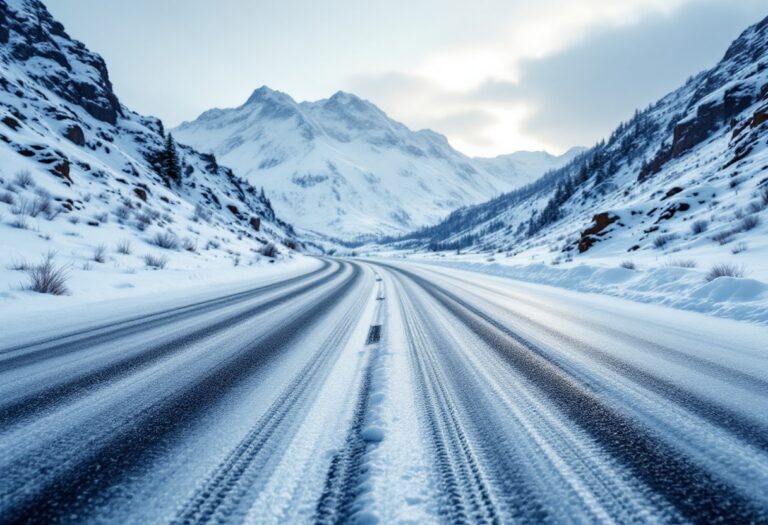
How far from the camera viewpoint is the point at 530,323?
175 inches

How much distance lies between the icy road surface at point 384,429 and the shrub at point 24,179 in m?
12.4

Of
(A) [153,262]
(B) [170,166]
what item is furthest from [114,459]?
(B) [170,166]

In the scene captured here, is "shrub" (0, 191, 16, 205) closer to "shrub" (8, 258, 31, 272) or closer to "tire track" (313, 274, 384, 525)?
"shrub" (8, 258, 31, 272)

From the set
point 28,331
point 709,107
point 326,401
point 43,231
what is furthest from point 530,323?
→ point 709,107

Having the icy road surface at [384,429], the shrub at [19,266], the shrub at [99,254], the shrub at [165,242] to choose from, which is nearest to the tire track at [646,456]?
the icy road surface at [384,429]

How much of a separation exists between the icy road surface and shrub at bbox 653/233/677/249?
433 inches

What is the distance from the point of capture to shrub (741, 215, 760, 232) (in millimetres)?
9688

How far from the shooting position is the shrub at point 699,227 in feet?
38.3

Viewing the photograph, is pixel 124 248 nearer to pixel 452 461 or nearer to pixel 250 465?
pixel 250 465

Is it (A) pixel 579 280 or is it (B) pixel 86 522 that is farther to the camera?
(A) pixel 579 280

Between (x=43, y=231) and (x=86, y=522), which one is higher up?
(x=43, y=231)

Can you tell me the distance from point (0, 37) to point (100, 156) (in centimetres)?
3311

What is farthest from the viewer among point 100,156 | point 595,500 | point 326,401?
point 100,156

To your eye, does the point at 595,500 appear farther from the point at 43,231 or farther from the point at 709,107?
the point at 709,107
